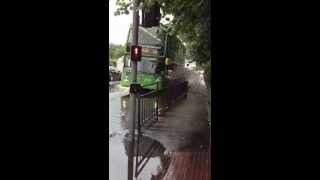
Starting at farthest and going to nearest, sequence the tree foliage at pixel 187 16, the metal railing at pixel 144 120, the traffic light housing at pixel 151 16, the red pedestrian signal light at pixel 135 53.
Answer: the metal railing at pixel 144 120 < the red pedestrian signal light at pixel 135 53 < the tree foliage at pixel 187 16 < the traffic light housing at pixel 151 16

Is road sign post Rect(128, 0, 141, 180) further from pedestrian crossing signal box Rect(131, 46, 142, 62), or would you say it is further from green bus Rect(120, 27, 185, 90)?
green bus Rect(120, 27, 185, 90)

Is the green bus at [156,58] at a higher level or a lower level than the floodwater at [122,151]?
higher

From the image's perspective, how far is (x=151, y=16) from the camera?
2717mm

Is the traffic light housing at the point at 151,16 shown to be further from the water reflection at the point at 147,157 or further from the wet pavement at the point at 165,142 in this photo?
the water reflection at the point at 147,157

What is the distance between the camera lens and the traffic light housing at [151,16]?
2.64 metres

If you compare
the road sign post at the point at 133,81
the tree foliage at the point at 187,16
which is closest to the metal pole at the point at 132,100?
the road sign post at the point at 133,81

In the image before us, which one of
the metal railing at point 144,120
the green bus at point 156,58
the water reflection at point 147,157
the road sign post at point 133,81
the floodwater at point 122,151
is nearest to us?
the floodwater at point 122,151

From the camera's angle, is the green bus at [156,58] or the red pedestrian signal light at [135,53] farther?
the green bus at [156,58]

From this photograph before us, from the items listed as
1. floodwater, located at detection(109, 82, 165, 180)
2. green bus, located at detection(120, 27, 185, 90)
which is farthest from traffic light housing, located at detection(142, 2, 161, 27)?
green bus, located at detection(120, 27, 185, 90)

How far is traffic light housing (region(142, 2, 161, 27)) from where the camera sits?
8.67ft
